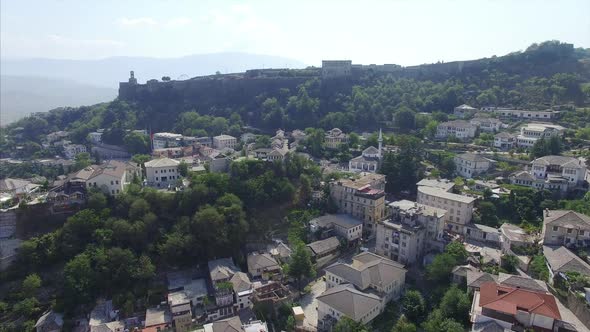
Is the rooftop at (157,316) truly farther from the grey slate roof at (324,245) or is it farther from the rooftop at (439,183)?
the rooftop at (439,183)

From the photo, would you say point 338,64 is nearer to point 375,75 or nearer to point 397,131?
point 375,75

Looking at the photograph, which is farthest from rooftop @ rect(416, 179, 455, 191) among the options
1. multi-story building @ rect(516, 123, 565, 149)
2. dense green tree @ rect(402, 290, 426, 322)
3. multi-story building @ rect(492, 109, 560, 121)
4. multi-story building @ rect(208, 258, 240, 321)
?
multi-story building @ rect(492, 109, 560, 121)

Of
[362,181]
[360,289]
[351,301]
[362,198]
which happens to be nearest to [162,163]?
[362,181]

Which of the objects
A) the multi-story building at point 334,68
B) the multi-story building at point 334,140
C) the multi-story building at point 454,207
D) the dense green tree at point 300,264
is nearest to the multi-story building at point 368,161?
the multi-story building at point 334,140

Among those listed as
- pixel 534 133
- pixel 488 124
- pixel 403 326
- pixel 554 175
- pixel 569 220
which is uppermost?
pixel 488 124

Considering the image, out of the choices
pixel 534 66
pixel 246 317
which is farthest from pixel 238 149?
pixel 534 66

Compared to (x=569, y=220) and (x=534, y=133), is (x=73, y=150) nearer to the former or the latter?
(x=569, y=220)

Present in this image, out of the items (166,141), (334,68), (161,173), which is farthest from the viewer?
(334,68)

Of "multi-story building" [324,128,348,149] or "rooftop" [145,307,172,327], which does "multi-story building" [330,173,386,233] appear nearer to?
"multi-story building" [324,128,348,149]
